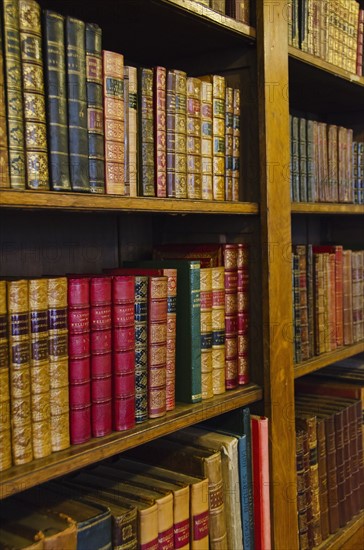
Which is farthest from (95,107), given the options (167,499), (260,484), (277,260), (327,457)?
(327,457)

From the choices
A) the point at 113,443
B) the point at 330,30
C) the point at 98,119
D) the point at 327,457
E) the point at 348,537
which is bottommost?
the point at 348,537

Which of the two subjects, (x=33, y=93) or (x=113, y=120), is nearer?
(x=33, y=93)

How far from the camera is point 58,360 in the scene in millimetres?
895

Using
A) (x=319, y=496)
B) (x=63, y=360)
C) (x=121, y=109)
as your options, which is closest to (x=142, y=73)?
(x=121, y=109)

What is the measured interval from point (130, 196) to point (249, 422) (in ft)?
1.71

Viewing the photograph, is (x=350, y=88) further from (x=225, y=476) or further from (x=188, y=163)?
(x=225, y=476)

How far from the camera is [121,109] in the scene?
0.98m

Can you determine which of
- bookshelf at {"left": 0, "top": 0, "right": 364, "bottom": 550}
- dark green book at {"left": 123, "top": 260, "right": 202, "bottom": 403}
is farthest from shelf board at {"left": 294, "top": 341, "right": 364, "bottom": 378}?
A: dark green book at {"left": 123, "top": 260, "right": 202, "bottom": 403}

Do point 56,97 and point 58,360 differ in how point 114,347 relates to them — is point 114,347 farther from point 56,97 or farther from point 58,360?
point 56,97

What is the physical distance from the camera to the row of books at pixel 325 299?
1428 mm

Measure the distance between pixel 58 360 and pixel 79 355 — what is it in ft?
0.12

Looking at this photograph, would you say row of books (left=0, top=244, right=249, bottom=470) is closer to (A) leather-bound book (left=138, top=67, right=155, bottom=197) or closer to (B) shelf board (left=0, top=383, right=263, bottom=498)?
(B) shelf board (left=0, top=383, right=263, bottom=498)

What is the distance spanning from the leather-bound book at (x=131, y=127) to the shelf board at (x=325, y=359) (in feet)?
1.97

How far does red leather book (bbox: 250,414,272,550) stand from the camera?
1.22 metres
